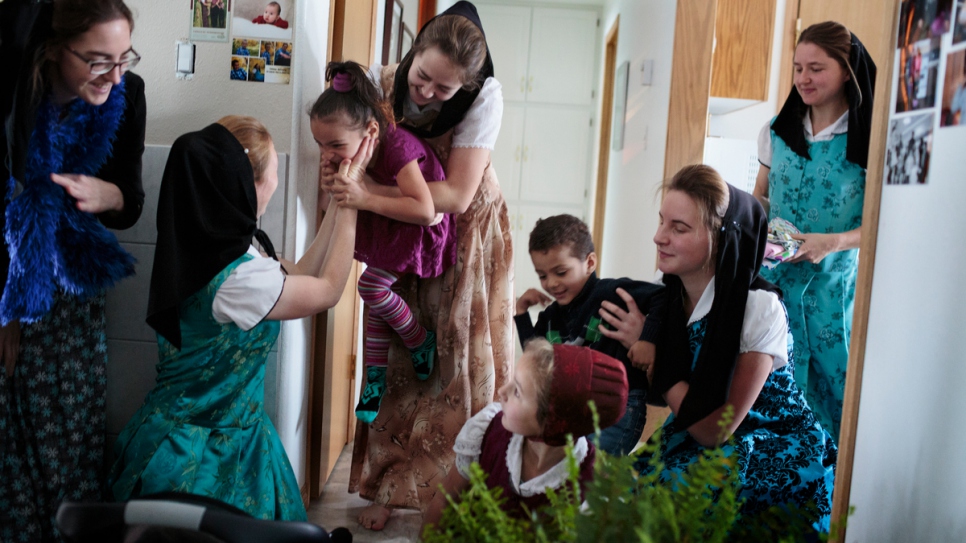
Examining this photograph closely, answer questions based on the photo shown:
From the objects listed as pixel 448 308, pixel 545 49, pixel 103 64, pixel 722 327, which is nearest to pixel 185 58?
pixel 103 64

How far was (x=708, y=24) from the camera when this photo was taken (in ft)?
11.2

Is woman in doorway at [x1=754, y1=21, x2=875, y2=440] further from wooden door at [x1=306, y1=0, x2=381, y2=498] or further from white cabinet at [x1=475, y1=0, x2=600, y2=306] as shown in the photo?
white cabinet at [x1=475, y1=0, x2=600, y2=306]

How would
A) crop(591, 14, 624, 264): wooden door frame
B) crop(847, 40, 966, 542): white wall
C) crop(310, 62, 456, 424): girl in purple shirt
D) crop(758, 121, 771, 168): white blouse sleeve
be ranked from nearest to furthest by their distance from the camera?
crop(847, 40, 966, 542): white wall, crop(310, 62, 456, 424): girl in purple shirt, crop(758, 121, 771, 168): white blouse sleeve, crop(591, 14, 624, 264): wooden door frame

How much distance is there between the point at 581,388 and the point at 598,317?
→ 487 mm

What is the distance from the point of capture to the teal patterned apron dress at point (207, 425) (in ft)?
5.42

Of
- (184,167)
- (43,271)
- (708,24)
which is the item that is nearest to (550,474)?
(184,167)

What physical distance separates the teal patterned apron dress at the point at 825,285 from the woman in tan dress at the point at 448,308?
854mm

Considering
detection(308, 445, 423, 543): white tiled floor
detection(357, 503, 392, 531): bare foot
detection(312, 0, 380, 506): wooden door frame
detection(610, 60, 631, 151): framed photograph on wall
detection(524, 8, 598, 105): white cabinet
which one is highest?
detection(524, 8, 598, 105): white cabinet

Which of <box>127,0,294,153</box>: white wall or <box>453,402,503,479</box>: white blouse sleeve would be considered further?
<box>127,0,294,153</box>: white wall

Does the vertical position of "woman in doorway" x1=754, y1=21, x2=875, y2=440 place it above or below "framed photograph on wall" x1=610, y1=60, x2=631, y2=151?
below

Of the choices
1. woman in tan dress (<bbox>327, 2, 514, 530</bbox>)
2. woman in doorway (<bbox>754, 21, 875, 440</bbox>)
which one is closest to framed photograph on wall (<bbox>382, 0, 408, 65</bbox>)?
woman in tan dress (<bbox>327, 2, 514, 530</bbox>)

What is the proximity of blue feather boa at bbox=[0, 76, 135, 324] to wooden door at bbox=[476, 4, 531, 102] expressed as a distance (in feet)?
18.9

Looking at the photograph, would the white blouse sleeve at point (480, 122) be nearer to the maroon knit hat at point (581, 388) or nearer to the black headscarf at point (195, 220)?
the black headscarf at point (195, 220)

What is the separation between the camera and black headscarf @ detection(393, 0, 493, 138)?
6.81ft
